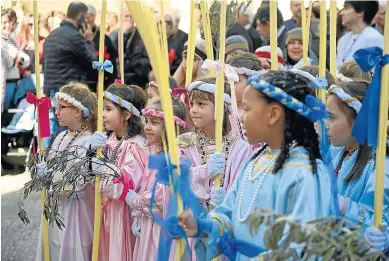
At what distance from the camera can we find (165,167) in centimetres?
298

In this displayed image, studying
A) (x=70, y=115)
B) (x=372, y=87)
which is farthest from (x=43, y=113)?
(x=372, y=87)

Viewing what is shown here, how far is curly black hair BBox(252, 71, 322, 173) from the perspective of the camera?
2895 millimetres

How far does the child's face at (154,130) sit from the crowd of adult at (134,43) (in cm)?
148

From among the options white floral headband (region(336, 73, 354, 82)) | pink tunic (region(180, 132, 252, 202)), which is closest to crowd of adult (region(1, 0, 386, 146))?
white floral headband (region(336, 73, 354, 82))

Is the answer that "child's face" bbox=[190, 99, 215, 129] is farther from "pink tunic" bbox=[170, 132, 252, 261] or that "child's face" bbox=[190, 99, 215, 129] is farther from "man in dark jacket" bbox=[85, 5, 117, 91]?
"man in dark jacket" bbox=[85, 5, 117, 91]

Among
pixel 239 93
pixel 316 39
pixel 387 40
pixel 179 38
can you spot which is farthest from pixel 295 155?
pixel 179 38

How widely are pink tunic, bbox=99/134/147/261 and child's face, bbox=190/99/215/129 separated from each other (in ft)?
1.83

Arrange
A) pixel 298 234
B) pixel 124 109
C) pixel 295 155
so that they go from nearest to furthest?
pixel 298 234 → pixel 295 155 → pixel 124 109

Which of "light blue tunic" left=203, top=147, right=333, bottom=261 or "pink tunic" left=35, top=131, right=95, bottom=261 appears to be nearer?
"light blue tunic" left=203, top=147, right=333, bottom=261

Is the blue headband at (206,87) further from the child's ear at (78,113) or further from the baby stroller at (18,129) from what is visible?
the baby stroller at (18,129)

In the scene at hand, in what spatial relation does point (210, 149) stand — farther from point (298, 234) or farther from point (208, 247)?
point (298, 234)

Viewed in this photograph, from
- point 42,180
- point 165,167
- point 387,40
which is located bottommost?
point 42,180

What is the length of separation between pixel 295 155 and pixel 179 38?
646 centimetres

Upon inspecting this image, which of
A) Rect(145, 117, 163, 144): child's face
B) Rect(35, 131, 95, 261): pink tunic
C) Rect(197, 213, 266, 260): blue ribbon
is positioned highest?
Rect(145, 117, 163, 144): child's face
